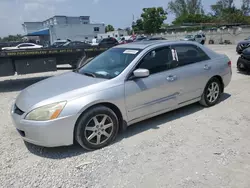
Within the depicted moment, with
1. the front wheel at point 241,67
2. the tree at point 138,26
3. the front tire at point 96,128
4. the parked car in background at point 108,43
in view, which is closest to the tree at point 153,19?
the tree at point 138,26

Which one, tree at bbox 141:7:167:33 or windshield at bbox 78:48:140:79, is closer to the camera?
windshield at bbox 78:48:140:79

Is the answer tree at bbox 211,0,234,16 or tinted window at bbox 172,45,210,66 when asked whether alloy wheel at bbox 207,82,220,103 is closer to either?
tinted window at bbox 172,45,210,66

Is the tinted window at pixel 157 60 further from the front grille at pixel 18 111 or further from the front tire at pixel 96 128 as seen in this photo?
the front grille at pixel 18 111

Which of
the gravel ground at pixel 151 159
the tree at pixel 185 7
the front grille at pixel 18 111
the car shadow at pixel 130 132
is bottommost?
the gravel ground at pixel 151 159

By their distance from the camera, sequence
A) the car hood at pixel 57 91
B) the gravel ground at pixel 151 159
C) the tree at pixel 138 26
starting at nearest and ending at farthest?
the gravel ground at pixel 151 159, the car hood at pixel 57 91, the tree at pixel 138 26

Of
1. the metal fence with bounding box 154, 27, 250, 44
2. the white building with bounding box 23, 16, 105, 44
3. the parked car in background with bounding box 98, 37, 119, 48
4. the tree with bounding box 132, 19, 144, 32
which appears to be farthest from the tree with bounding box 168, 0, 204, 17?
the parked car in background with bounding box 98, 37, 119, 48

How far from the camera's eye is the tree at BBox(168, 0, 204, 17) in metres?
73.1

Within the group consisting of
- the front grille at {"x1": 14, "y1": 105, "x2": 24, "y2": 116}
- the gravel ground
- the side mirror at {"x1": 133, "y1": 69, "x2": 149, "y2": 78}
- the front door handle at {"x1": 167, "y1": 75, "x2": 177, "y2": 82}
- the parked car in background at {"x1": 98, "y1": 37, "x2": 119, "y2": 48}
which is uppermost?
the parked car in background at {"x1": 98, "y1": 37, "x2": 119, "y2": 48}

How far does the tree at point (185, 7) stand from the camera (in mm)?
73125

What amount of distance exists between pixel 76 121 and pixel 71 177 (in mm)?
737

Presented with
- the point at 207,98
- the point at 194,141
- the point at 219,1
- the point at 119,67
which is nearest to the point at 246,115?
the point at 207,98

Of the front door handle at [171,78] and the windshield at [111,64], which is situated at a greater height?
the windshield at [111,64]

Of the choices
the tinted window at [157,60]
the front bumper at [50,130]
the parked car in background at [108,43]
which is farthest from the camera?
the parked car in background at [108,43]

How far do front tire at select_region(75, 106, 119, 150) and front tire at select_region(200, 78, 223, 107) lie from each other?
90.0 inches
